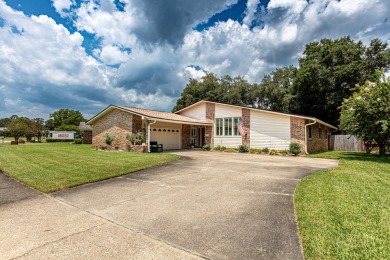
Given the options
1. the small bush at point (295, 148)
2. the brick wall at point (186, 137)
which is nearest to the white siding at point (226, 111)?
the brick wall at point (186, 137)

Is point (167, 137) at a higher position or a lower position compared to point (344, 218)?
higher

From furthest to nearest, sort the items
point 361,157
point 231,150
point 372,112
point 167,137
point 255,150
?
1. point 167,137
2. point 231,150
3. point 255,150
4. point 361,157
5. point 372,112

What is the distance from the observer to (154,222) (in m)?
3.63

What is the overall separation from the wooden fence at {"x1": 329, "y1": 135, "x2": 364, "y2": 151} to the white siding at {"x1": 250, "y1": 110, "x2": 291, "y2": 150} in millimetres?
7889

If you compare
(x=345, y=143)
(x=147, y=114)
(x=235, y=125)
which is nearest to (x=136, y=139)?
(x=147, y=114)

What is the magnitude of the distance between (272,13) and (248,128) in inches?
340

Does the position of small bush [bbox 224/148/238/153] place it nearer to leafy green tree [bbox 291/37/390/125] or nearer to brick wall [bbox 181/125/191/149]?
brick wall [bbox 181/125/191/149]

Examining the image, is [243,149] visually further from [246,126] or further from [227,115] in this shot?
[227,115]

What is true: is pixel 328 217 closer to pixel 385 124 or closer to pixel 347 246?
pixel 347 246

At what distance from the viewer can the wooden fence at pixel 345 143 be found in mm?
19812

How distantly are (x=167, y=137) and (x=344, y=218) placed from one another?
54.0ft

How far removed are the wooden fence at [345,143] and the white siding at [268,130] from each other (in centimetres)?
789

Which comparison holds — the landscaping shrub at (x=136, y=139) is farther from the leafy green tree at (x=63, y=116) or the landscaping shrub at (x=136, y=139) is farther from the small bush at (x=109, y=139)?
the leafy green tree at (x=63, y=116)

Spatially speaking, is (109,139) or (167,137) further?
(167,137)
